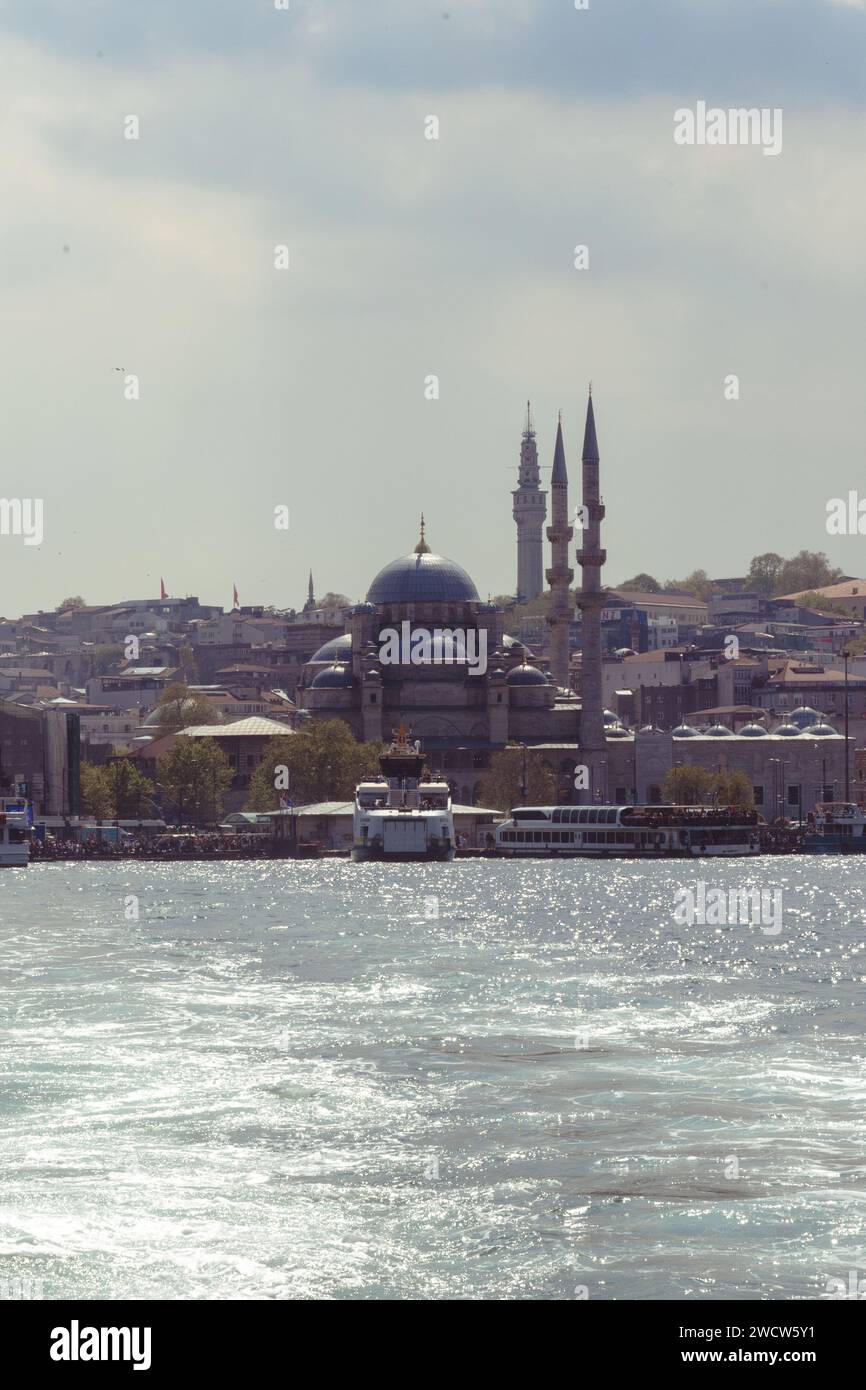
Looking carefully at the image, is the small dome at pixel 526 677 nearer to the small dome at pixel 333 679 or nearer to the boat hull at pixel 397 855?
the small dome at pixel 333 679

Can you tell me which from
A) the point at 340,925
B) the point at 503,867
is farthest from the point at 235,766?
the point at 340,925

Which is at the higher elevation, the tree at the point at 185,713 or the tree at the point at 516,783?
the tree at the point at 185,713

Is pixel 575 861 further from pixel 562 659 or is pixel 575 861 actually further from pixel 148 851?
pixel 562 659

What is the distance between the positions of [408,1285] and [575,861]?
80.5 metres

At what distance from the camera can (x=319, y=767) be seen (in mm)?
110500

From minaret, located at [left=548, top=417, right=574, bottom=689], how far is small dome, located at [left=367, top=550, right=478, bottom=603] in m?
5.87

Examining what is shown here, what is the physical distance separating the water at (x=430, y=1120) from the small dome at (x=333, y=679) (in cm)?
8085

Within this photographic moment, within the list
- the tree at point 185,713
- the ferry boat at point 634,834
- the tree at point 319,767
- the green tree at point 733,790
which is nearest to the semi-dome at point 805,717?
the green tree at point 733,790

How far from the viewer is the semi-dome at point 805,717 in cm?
13338

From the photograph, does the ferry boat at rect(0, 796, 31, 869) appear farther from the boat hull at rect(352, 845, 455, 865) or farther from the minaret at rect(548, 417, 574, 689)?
the minaret at rect(548, 417, 574, 689)

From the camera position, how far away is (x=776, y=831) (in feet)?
332

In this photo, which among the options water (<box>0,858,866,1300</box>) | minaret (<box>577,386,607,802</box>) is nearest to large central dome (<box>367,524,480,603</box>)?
minaret (<box>577,386,607,802</box>)
